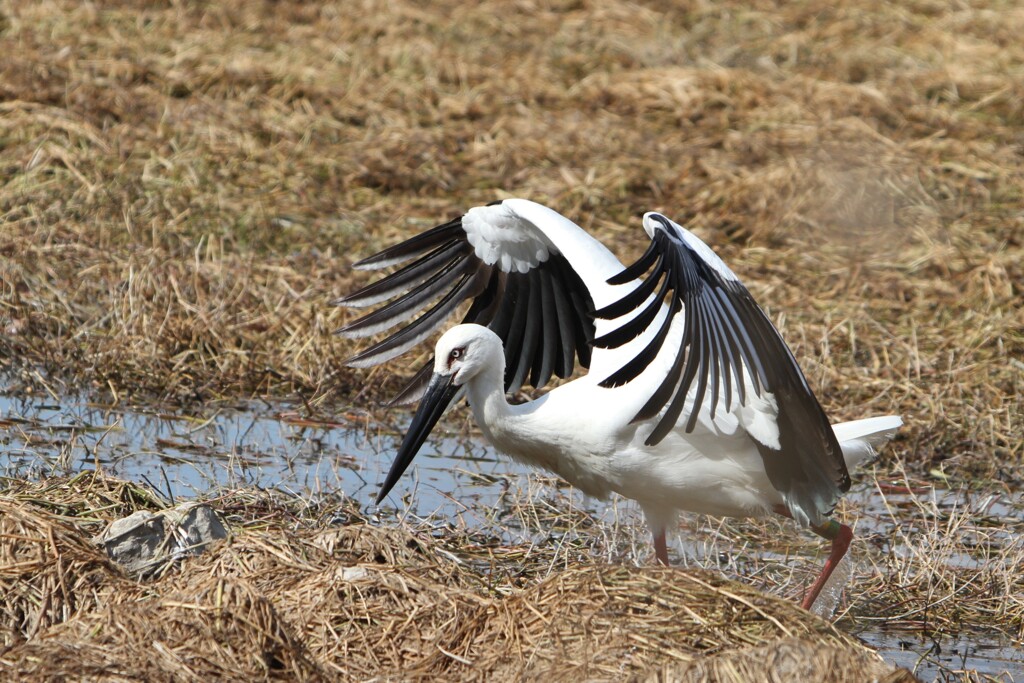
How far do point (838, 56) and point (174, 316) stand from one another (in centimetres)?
737

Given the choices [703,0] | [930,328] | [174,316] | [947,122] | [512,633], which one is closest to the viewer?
[512,633]

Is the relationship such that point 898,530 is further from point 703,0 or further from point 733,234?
point 703,0

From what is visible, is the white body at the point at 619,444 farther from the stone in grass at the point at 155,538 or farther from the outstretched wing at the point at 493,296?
the stone in grass at the point at 155,538

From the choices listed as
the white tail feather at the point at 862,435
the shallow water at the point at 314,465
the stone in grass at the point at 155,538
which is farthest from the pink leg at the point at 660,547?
the stone in grass at the point at 155,538

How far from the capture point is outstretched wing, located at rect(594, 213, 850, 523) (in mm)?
4059

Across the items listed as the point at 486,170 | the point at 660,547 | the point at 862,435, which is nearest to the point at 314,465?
the point at 660,547

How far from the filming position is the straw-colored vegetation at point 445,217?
3.90m

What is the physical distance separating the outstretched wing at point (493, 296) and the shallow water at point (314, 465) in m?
0.38

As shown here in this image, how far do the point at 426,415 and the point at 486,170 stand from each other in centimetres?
462

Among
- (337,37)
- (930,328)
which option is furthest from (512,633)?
(337,37)

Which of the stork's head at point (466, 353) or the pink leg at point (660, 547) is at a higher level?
the stork's head at point (466, 353)

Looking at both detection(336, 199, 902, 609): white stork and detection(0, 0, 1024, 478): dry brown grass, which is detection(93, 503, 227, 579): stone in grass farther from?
detection(0, 0, 1024, 478): dry brown grass

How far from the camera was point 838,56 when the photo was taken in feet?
40.1

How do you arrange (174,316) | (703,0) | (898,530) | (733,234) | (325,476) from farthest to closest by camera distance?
(703,0)
(733,234)
(174,316)
(325,476)
(898,530)
